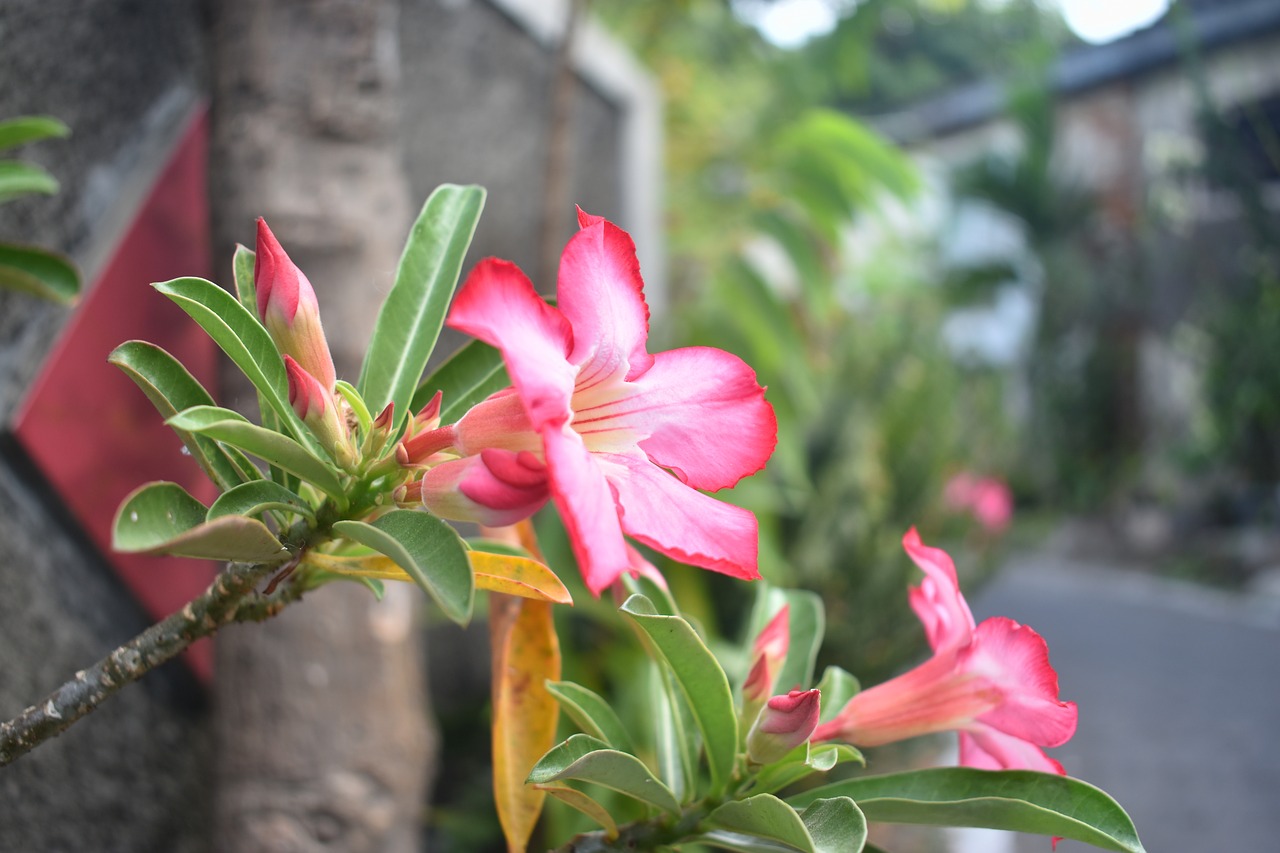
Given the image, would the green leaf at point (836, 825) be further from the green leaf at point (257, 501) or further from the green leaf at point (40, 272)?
the green leaf at point (40, 272)

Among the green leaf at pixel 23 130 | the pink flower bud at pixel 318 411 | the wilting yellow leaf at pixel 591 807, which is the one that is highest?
the green leaf at pixel 23 130

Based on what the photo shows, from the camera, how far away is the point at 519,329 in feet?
1.08

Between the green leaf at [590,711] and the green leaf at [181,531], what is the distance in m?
0.19

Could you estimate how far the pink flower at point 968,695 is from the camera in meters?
0.45

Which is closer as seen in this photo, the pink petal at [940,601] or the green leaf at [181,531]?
the green leaf at [181,531]

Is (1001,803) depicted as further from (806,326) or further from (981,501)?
(806,326)

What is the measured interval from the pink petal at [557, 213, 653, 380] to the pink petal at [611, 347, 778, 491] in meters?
0.01

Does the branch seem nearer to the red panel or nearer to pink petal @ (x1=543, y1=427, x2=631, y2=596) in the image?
pink petal @ (x1=543, y1=427, x2=631, y2=596)

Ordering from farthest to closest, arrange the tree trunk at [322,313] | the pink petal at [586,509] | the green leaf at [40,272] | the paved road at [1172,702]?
the paved road at [1172,702] → the tree trunk at [322,313] → the green leaf at [40,272] → the pink petal at [586,509]

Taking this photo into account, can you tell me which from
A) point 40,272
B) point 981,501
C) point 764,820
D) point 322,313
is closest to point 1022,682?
point 764,820

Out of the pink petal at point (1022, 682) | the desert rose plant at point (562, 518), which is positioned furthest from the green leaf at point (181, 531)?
the pink petal at point (1022, 682)

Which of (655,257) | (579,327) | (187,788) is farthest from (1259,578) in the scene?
(579,327)

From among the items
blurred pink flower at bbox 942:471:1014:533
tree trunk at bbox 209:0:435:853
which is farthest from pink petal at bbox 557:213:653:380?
blurred pink flower at bbox 942:471:1014:533

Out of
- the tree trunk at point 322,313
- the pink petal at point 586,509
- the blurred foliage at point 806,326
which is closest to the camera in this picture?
the pink petal at point 586,509
